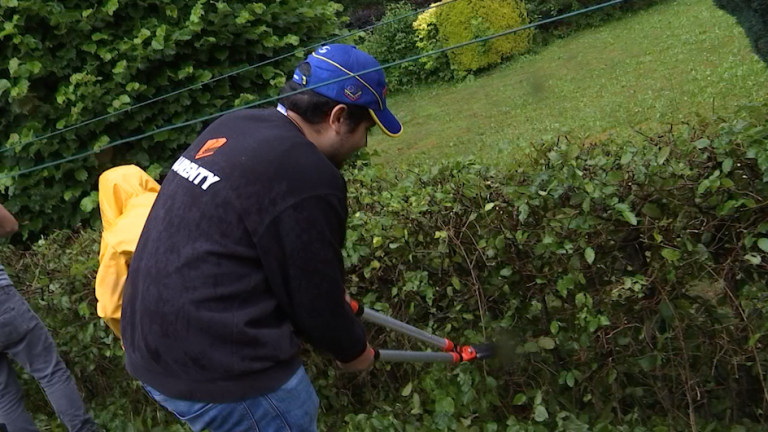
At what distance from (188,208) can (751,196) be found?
184 centimetres

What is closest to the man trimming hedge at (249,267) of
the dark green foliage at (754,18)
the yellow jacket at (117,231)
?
the yellow jacket at (117,231)

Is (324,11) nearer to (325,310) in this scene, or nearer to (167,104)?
(167,104)

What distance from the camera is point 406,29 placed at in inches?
643

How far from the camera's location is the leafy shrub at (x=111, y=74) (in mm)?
5078

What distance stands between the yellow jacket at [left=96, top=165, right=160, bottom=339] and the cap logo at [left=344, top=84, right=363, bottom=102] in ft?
3.88

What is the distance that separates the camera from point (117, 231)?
3000 millimetres

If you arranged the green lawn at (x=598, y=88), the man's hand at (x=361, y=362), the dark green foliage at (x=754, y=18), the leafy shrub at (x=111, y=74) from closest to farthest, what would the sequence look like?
the man's hand at (x=361, y=362)
the dark green foliage at (x=754, y=18)
the leafy shrub at (x=111, y=74)
the green lawn at (x=598, y=88)

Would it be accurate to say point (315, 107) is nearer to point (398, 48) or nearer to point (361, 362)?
point (361, 362)

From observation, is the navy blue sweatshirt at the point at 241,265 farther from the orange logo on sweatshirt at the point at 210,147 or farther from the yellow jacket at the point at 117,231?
the yellow jacket at the point at 117,231

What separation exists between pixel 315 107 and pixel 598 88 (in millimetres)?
9429

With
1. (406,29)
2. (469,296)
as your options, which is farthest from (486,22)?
(469,296)

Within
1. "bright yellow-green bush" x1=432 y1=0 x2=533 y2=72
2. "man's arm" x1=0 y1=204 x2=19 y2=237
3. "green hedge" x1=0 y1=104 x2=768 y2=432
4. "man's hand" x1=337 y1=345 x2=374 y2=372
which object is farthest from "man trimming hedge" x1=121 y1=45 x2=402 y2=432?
"bright yellow-green bush" x1=432 y1=0 x2=533 y2=72

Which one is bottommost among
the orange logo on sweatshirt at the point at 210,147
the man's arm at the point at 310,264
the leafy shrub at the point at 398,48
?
the leafy shrub at the point at 398,48

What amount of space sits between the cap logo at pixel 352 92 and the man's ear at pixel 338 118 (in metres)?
0.03
